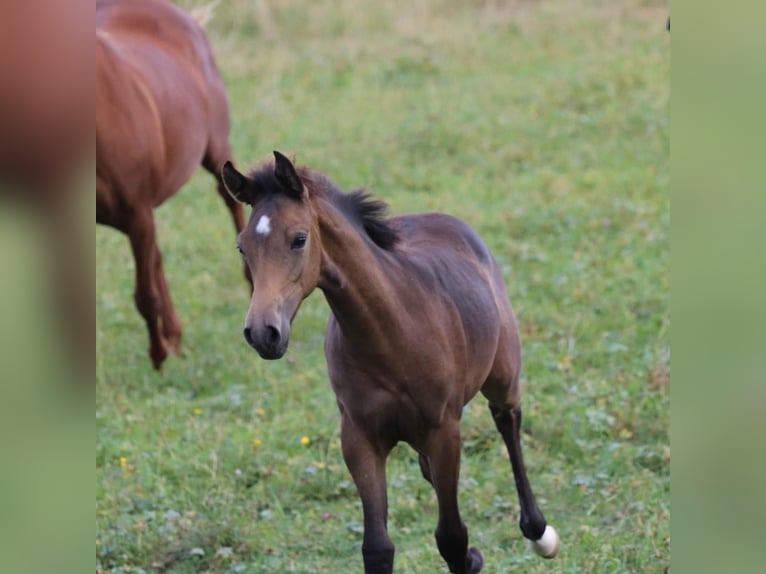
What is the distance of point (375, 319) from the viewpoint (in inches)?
131

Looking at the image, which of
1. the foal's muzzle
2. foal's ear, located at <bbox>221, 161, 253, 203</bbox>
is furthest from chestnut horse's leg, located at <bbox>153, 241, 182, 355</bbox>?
the foal's muzzle

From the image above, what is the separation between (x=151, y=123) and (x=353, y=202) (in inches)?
134

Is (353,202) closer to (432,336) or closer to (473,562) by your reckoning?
(432,336)

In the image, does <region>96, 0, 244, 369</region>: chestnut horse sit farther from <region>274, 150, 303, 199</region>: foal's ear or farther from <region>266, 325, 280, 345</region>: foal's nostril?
<region>266, 325, 280, 345</region>: foal's nostril

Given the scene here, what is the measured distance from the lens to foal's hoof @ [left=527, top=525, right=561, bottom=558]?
422cm

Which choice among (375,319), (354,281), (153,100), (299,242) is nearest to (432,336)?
(375,319)

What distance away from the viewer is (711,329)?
4.46 ft

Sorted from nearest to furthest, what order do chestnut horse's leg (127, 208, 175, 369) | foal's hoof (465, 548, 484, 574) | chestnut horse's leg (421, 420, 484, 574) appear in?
1. chestnut horse's leg (421, 420, 484, 574)
2. foal's hoof (465, 548, 484, 574)
3. chestnut horse's leg (127, 208, 175, 369)

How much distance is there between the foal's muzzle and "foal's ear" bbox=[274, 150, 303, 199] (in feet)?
1.39

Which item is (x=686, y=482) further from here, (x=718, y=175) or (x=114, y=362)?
(x=114, y=362)

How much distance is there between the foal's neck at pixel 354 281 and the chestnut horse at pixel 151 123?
9.84ft

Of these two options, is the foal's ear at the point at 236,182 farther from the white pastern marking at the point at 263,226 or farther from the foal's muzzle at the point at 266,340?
the foal's muzzle at the point at 266,340

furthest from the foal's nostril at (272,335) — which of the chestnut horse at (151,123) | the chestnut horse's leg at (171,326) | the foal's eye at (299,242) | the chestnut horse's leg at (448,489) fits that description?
the chestnut horse's leg at (171,326)

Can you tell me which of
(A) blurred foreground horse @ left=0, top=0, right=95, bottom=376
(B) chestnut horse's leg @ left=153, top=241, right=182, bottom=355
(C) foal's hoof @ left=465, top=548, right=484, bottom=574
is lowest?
(B) chestnut horse's leg @ left=153, top=241, right=182, bottom=355
